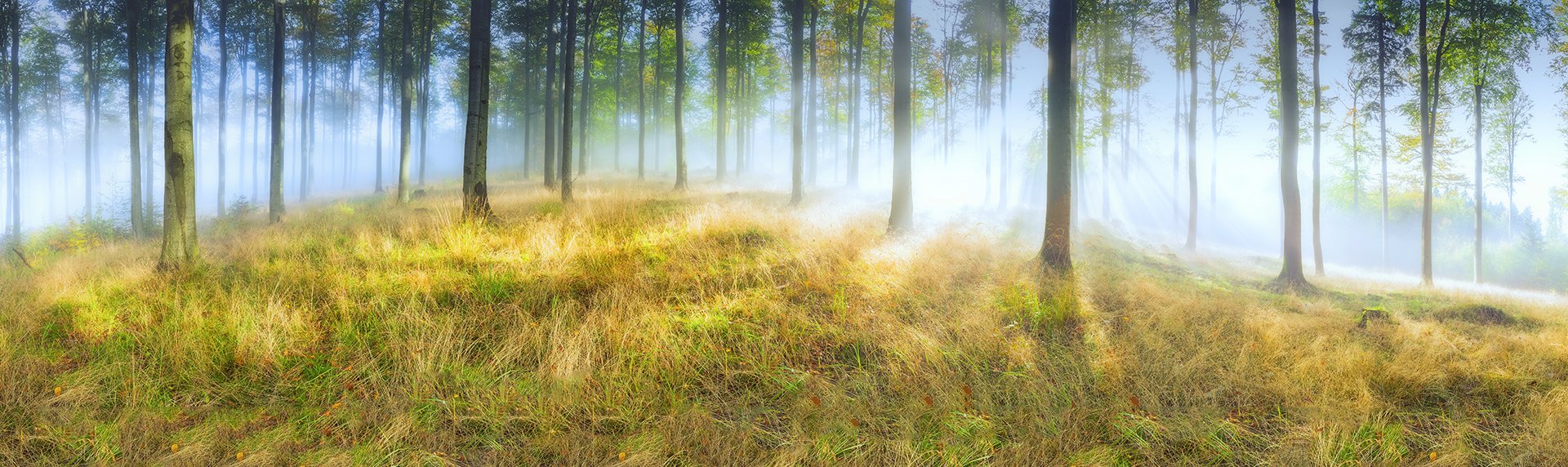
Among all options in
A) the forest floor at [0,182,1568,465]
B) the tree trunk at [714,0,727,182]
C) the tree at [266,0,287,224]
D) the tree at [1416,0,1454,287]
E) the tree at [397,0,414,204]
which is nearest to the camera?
the forest floor at [0,182,1568,465]

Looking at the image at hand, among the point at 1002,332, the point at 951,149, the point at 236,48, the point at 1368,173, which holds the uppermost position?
the point at 236,48

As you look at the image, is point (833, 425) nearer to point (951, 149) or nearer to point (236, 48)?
point (951, 149)

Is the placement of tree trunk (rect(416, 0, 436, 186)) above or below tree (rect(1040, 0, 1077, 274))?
above

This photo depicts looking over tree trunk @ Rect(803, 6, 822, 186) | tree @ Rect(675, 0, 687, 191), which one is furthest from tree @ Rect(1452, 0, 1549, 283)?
tree @ Rect(675, 0, 687, 191)

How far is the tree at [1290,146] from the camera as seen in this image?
959 cm

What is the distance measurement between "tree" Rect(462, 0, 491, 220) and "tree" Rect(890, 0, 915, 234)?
7.00m

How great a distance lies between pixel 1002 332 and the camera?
464cm

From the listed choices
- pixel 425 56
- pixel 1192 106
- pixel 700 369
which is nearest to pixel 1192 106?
pixel 1192 106

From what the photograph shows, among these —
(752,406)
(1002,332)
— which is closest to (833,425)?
(752,406)

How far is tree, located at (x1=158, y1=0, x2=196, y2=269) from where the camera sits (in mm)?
5566

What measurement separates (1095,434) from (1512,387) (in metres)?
3.77

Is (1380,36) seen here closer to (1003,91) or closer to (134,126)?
(1003,91)

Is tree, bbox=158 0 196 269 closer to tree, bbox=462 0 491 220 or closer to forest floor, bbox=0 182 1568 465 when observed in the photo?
forest floor, bbox=0 182 1568 465

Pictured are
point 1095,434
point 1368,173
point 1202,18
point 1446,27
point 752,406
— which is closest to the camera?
point 1095,434
